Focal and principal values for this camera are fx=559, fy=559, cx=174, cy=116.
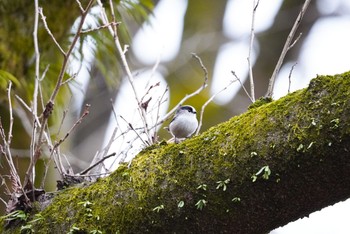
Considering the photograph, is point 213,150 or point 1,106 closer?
point 213,150

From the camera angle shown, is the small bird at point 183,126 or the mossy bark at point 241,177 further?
the small bird at point 183,126

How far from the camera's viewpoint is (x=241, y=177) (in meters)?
1.29

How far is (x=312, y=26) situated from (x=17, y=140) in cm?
241

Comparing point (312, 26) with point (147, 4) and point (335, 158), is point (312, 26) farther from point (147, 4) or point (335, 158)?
point (335, 158)

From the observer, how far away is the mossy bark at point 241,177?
1200mm

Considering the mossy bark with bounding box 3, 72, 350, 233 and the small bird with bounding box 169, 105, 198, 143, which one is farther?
the small bird with bounding box 169, 105, 198, 143

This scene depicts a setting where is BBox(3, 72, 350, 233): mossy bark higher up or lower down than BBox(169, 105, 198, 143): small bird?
lower down

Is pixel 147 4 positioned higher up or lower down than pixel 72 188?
higher up

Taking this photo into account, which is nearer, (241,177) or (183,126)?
(241,177)

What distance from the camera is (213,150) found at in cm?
137

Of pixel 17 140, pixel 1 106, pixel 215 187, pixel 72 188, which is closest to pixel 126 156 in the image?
pixel 72 188

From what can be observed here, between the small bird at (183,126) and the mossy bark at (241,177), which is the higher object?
the small bird at (183,126)

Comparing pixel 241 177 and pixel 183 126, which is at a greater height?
pixel 183 126

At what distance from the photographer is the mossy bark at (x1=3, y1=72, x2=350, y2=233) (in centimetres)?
120
